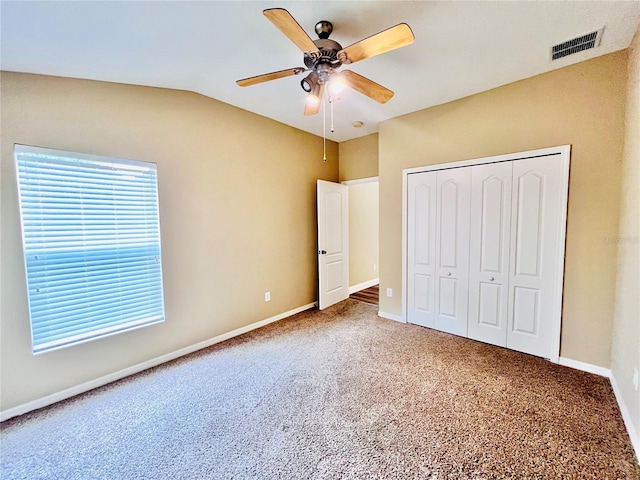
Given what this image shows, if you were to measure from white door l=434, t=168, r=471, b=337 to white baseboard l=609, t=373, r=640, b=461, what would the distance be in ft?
3.93

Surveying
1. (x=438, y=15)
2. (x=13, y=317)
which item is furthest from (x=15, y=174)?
(x=438, y=15)

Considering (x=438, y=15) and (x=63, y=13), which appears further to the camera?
(x=438, y=15)

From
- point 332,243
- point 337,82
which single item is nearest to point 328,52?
point 337,82

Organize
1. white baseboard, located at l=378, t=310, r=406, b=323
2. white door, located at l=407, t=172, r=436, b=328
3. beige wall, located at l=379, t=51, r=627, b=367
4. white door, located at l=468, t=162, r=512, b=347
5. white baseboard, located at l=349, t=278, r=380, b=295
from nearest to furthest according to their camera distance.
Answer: beige wall, located at l=379, t=51, r=627, b=367
white door, located at l=468, t=162, r=512, b=347
white door, located at l=407, t=172, r=436, b=328
white baseboard, located at l=378, t=310, r=406, b=323
white baseboard, located at l=349, t=278, r=380, b=295

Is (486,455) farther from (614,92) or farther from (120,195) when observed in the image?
(120,195)

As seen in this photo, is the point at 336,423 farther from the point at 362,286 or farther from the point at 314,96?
the point at 362,286

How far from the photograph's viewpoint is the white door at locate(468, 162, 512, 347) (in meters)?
2.78

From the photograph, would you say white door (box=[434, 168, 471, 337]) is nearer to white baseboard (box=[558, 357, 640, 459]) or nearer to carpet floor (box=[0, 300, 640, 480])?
carpet floor (box=[0, 300, 640, 480])

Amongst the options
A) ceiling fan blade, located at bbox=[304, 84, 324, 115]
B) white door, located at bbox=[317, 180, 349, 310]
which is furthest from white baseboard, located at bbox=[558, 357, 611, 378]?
ceiling fan blade, located at bbox=[304, 84, 324, 115]

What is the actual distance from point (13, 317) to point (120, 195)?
1177 mm

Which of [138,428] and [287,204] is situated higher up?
[287,204]

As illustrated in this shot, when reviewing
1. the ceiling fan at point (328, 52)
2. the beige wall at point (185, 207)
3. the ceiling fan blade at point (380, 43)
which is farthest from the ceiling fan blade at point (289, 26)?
the beige wall at point (185, 207)

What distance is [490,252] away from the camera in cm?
289

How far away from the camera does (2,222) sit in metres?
1.92
